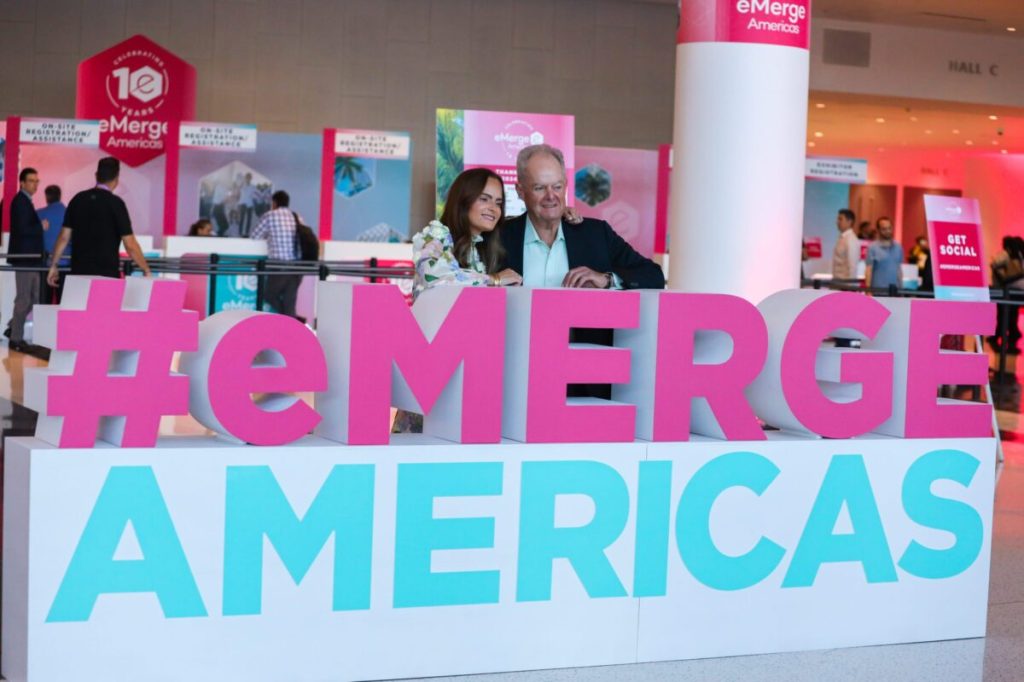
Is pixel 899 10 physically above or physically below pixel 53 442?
above

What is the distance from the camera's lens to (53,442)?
2.79 m

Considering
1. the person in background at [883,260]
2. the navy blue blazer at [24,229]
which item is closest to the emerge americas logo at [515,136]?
the navy blue blazer at [24,229]

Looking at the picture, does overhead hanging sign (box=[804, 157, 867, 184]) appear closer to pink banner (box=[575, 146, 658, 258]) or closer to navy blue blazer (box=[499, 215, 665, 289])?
pink banner (box=[575, 146, 658, 258])

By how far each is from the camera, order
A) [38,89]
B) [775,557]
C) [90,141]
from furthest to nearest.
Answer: [38,89] < [90,141] < [775,557]

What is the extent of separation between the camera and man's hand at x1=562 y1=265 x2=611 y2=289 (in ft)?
11.0

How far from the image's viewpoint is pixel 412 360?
3068 mm

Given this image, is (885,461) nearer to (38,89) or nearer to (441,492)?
(441,492)

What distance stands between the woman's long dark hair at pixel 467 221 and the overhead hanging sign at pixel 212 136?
1032cm

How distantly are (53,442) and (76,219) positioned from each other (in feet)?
19.8

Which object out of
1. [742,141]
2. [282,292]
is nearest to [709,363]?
[742,141]

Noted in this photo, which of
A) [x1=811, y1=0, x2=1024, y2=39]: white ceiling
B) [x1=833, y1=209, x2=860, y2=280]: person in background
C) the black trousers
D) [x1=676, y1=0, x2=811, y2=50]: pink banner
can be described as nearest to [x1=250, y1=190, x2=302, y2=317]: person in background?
the black trousers

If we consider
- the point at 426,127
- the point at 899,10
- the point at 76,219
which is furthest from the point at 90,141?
the point at 899,10

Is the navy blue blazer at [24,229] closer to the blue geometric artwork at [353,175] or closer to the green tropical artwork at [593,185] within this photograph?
the blue geometric artwork at [353,175]

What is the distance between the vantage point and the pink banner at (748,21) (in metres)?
5.53
